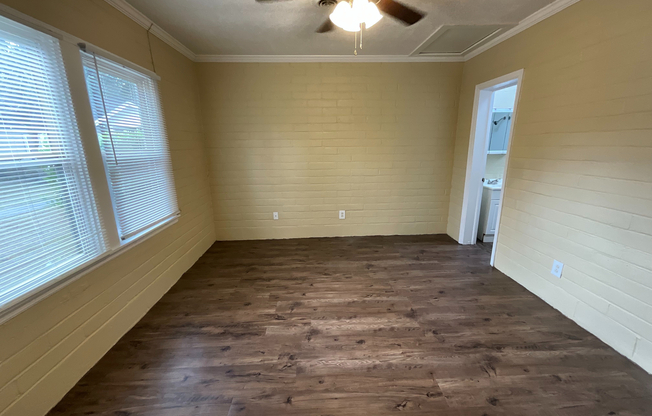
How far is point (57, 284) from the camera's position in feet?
4.94

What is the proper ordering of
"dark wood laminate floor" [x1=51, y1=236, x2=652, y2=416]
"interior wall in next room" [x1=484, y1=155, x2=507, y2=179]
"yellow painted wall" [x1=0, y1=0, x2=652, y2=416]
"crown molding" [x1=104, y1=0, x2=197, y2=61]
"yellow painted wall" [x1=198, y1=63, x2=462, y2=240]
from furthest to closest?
"interior wall in next room" [x1=484, y1=155, x2=507, y2=179] < "yellow painted wall" [x1=198, y1=63, x2=462, y2=240] < "crown molding" [x1=104, y1=0, x2=197, y2=61] < "yellow painted wall" [x1=0, y1=0, x2=652, y2=416] < "dark wood laminate floor" [x1=51, y1=236, x2=652, y2=416]

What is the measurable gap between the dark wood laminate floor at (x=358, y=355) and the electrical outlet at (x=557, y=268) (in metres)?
0.33

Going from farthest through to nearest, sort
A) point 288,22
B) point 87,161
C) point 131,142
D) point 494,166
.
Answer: point 494,166
point 288,22
point 131,142
point 87,161

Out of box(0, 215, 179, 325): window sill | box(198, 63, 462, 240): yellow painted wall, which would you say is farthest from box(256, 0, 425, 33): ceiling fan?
box(0, 215, 179, 325): window sill

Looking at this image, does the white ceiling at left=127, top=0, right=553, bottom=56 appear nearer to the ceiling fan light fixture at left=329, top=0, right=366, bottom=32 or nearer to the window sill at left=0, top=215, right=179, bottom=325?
the ceiling fan light fixture at left=329, top=0, right=366, bottom=32

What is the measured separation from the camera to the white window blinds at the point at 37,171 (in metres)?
1.29

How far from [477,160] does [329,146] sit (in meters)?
2.01

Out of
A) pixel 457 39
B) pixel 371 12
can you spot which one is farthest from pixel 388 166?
pixel 371 12

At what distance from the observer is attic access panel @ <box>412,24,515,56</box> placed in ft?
8.43

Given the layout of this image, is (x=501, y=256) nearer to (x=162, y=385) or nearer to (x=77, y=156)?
(x=162, y=385)

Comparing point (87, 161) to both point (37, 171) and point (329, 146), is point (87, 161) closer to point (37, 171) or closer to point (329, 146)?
point (37, 171)

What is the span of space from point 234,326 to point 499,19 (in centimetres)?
364

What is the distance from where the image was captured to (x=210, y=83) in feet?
11.3

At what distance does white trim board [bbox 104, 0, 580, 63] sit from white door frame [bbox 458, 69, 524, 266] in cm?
45
